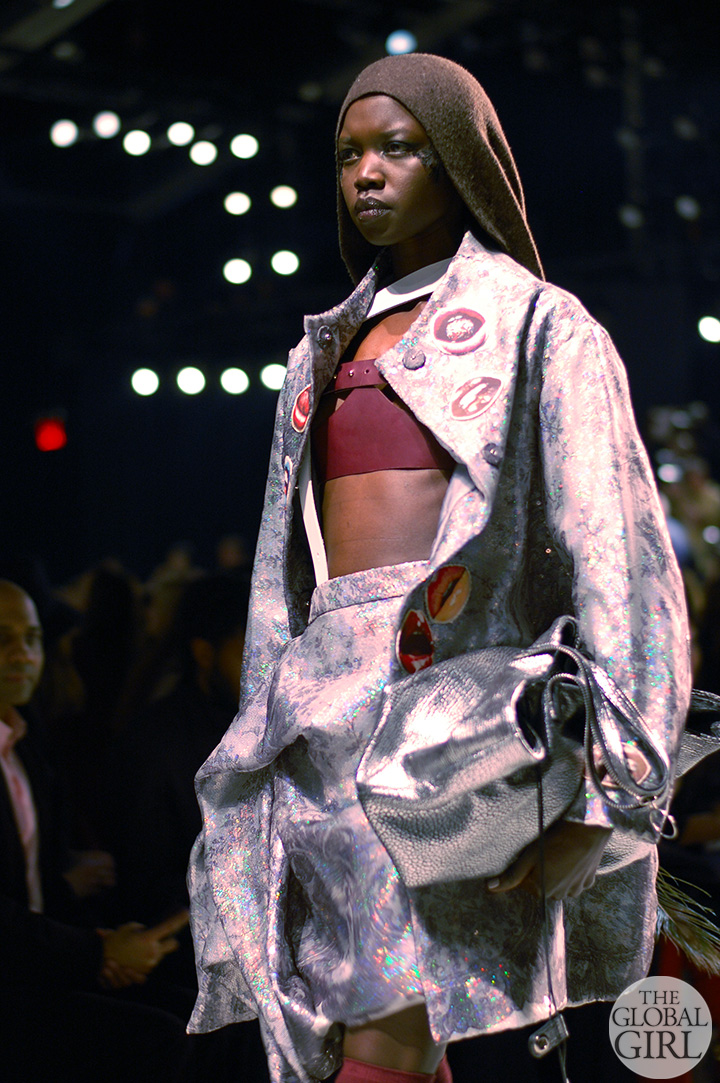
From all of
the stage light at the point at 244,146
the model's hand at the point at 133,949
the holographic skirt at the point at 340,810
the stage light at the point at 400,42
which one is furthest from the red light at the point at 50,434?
the holographic skirt at the point at 340,810

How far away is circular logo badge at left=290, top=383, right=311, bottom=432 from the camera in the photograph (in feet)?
5.68

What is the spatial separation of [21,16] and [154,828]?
199cm

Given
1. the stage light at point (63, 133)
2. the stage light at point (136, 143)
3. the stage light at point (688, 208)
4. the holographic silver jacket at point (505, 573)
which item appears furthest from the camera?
the stage light at point (688, 208)

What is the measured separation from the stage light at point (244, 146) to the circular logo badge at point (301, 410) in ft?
6.79

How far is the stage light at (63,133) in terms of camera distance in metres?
3.26

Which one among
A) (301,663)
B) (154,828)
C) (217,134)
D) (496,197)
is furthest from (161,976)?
(217,134)

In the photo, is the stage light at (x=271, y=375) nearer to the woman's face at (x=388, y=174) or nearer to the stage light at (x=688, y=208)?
the stage light at (x=688, y=208)

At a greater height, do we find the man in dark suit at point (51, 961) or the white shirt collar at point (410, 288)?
the white shirt collar at point (410, 288)

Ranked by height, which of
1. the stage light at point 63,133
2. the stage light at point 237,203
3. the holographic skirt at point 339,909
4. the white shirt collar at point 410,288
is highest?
the stage light at point 63,133

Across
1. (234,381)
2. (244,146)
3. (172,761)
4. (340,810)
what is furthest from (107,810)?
(244,146)

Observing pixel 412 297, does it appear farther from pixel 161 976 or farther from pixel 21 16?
pixel 21 16

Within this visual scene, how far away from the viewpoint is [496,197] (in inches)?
68.8

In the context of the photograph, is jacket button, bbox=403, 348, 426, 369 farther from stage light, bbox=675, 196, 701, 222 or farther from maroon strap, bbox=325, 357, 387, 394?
stage light, bbox=675, 196, 701, 222

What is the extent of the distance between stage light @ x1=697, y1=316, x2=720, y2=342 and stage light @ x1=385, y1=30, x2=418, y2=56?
4.72 ft
